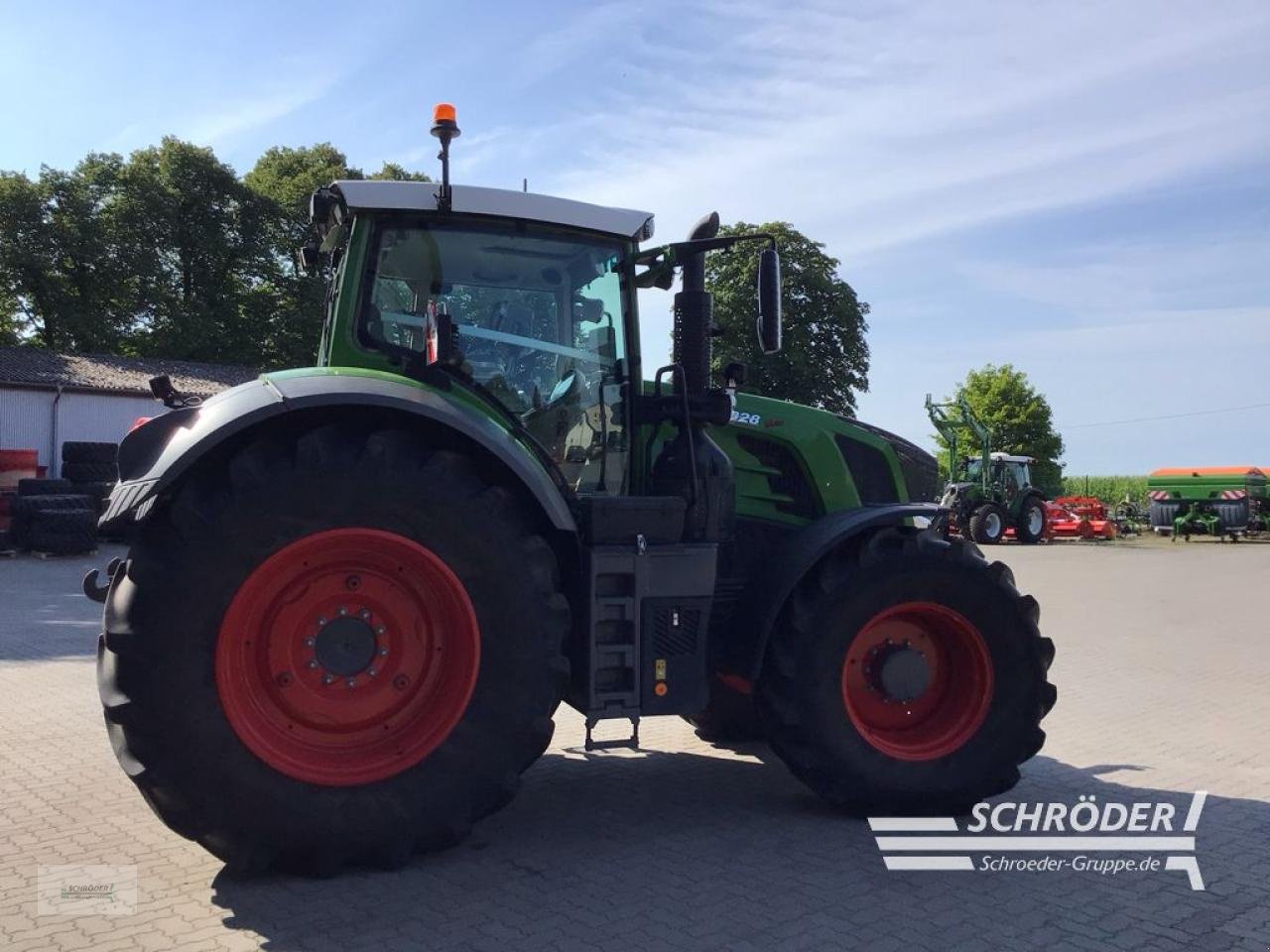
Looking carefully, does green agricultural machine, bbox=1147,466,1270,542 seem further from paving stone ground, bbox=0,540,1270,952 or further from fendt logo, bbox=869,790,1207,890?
fendt logo, bbox=869,790,1207,890

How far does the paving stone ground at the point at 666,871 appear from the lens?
11.6 feet

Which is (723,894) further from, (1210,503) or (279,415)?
(1210,503)

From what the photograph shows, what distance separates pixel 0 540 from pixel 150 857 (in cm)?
1755

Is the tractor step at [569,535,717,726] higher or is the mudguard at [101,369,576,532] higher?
the mudguard at [101,369,576,532]

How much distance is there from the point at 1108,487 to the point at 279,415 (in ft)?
176

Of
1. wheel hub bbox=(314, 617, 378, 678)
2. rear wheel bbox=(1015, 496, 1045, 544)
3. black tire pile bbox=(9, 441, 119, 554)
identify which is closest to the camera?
wheel hub bbox=(314, 617, 378, 678)

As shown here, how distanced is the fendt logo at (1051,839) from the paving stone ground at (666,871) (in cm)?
9

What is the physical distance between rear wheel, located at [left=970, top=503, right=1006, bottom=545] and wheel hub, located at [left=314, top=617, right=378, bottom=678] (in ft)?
89.0

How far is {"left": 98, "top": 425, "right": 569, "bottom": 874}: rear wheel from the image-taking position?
372 cm

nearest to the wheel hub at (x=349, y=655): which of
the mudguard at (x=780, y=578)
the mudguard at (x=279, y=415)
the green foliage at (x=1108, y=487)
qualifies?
the mudguard at (x=279, y=415)

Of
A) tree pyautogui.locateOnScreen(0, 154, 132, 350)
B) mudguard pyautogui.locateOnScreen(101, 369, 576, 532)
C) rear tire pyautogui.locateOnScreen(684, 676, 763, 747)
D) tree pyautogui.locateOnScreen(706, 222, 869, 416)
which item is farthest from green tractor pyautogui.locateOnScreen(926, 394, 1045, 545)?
tree pyautogui.locateOnScreen(0, 154, 132, 350)

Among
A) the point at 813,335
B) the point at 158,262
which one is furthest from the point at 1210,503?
the point at 158,262

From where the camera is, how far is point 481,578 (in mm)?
4078

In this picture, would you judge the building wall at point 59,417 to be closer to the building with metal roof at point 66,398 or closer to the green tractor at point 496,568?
the building with metal roof at point 66,398
